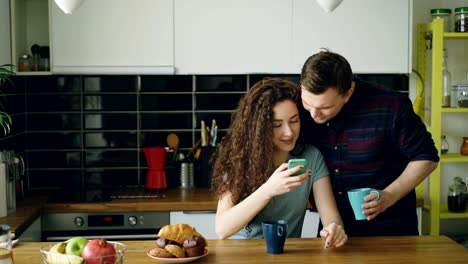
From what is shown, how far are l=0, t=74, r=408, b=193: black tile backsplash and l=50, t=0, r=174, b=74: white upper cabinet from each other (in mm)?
389

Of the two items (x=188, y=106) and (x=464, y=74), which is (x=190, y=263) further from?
(x=464, y=74)

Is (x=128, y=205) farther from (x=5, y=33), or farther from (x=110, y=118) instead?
(x=5, y=33)

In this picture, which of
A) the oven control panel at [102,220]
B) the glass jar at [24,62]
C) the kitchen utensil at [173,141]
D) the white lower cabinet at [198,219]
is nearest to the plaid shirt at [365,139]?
the white lower cabinet at [198,219]

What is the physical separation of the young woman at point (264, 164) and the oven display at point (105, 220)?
122 centimetres

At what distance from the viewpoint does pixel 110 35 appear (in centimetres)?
392

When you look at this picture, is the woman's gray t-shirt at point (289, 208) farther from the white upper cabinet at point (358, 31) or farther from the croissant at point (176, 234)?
the white upper cabinet at point (358, 31)

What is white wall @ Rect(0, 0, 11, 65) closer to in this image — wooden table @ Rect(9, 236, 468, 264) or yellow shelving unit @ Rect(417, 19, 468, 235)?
wooden table @ Rect(9, 236, 468, 264)

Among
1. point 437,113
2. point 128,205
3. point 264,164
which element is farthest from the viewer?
point 437,113

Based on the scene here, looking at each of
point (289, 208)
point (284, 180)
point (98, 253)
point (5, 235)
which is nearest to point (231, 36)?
point (289, 208)

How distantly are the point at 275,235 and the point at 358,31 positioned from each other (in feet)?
6.32

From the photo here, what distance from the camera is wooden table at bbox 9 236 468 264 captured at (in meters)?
2.35

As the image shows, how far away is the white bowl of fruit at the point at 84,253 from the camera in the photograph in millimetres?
2021

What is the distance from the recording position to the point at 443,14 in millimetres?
4148

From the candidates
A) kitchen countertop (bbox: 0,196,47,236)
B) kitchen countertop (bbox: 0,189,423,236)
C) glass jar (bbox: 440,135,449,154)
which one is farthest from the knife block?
glass jar (bbox: 440,135,449,154)
